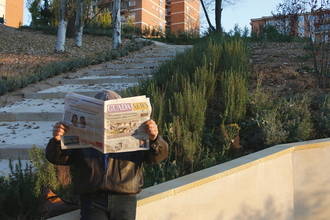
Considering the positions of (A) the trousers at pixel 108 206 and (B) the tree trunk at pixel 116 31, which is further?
(B) the tree trunk at pixel 116 31

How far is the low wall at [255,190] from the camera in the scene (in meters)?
2.78

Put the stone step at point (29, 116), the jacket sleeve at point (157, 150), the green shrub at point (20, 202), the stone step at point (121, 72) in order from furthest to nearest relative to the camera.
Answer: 1. the stone step at point (121, 72)
2. the stone step at point (29, 116)
3. the green shrub at point (20, 202)
4. the jacket sleeve at point (157, 150)

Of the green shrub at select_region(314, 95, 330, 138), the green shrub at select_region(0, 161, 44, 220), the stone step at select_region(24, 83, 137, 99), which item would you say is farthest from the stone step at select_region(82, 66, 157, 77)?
the green shrub at select_region(0, 161, 44, 220)

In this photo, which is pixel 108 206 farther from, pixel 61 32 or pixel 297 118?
pixel 61 32

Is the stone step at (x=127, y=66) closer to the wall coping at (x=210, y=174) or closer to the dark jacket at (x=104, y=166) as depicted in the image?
the wall coping at (x=210, y=174)

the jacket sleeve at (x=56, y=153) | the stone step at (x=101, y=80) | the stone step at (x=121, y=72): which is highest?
the stone step at (x=121, y=72)

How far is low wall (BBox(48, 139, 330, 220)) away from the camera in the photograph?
109 inches

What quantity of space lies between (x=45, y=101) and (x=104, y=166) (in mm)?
4851

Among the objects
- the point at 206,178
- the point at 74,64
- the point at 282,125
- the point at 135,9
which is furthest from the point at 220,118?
the point at 135,9

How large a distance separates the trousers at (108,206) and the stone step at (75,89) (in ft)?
14.9

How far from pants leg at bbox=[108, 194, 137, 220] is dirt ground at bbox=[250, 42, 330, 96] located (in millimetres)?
3732

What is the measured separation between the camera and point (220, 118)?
4.71 meters

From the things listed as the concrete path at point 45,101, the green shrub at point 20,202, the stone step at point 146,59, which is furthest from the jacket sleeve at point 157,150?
the stone step at point 146,59

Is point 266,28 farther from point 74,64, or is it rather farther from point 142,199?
point 142,199
